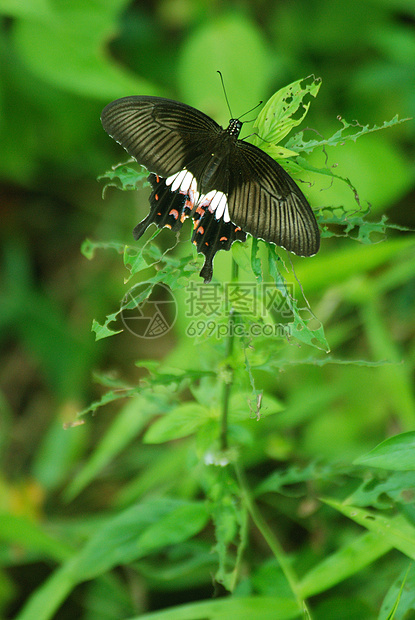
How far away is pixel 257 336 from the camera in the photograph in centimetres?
96

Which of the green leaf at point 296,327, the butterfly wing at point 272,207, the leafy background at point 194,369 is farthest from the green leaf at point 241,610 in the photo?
the butterfly wing at point 272,207

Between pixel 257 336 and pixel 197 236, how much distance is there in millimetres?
220

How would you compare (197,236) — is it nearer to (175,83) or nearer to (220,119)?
(220,119)

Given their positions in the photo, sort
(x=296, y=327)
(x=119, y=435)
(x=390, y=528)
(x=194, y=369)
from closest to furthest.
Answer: (x=296, y=327), (x=390, y=528), (x=194, y=369), (x=119, y=435)

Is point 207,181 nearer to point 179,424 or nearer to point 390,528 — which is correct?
point 179,424

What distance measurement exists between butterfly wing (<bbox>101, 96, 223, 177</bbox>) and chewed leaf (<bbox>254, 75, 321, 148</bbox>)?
183 millimetres

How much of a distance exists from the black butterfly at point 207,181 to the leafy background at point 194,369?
0.20 metres

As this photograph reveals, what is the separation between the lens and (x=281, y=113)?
81 centimetres

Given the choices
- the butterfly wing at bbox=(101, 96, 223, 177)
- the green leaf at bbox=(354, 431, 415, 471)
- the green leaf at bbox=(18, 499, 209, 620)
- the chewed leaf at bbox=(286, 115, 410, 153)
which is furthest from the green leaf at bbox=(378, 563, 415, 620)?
the butterfly wing at bbox=(101, 96, 223, 177)

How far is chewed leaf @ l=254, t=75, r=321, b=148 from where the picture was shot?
79 centimetres

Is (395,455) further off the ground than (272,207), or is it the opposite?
(272,207)

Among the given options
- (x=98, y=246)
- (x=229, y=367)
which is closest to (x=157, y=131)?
(x=98, y=246)

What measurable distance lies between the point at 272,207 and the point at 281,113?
14 centimetres

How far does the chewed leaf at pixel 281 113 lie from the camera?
79cm
